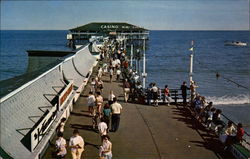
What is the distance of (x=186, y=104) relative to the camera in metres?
16.5

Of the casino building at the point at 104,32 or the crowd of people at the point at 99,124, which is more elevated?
the casino building at the point at 104,32

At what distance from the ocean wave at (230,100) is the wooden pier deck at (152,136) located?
18.9m

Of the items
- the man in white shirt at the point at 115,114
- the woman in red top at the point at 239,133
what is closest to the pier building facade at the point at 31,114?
the man in white shirt at the point at 115,114

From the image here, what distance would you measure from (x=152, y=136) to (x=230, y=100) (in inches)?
982

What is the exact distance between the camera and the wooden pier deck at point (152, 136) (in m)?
10.1

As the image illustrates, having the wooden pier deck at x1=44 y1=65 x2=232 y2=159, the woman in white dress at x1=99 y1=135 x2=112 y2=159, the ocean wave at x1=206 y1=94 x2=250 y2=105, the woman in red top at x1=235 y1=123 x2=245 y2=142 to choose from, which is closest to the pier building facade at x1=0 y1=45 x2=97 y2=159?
the wooden pier deck at x1=44 y1=65 x2=232 y2=159

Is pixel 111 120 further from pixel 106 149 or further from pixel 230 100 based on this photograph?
pixel 230 100

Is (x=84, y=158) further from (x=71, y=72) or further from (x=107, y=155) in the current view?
(x=71, y=72)

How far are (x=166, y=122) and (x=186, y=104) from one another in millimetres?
3524

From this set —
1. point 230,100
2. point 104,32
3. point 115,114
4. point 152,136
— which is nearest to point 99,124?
point 115,114

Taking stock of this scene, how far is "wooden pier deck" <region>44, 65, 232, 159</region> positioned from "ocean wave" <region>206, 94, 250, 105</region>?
1887 cm

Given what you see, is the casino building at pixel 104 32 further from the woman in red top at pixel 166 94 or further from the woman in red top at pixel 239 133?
the woman in red top at pixel 239 133

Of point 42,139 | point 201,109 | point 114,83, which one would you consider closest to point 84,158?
point 42,139

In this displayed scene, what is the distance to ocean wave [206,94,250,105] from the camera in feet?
108
